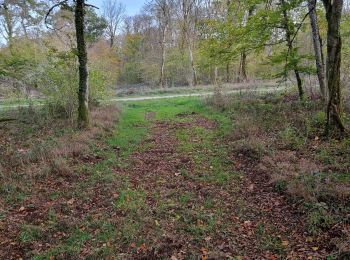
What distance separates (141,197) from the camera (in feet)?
19.7

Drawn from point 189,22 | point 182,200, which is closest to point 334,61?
point 182,200

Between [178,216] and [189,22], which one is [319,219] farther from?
[189,22]

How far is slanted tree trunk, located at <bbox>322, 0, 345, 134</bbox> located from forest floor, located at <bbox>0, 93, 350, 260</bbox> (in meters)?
0.70

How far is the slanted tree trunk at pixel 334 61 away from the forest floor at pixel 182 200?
0.70m

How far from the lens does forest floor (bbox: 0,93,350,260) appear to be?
172 inches

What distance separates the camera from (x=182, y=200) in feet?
19.1

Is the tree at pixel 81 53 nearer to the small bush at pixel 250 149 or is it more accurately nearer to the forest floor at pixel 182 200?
the forest floor at pixel 182 200

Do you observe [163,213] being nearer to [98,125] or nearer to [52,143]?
[52,143]

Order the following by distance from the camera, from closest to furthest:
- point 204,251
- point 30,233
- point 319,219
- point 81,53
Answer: point 204,251 < point 319,219 < point 30,233 < point 81,53

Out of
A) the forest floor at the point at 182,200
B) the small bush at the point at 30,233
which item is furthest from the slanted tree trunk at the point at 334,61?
the small bush at the point at 30,233

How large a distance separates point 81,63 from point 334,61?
7.85 meters

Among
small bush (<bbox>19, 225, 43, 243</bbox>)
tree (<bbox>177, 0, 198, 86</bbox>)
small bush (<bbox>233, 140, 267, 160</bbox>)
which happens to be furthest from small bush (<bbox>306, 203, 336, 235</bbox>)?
tree (<bbox>177, 0, 198, 86</bbox>)

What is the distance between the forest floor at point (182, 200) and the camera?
437cm

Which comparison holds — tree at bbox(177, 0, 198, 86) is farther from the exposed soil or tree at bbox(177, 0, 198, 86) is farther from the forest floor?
the exposed soil
